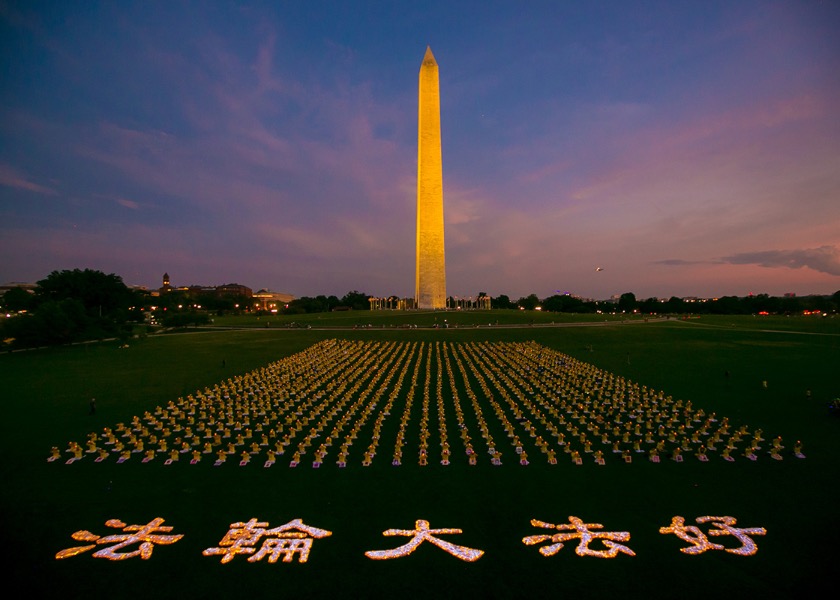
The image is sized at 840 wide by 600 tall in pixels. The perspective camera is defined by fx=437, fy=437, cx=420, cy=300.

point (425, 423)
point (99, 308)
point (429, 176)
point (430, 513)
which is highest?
point (429, 176)

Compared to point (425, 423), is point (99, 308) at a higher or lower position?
higher

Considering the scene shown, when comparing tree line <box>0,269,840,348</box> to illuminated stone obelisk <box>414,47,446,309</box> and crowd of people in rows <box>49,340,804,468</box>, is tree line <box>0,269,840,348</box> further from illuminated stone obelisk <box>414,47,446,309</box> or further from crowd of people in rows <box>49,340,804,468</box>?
illuminated stone obelisk <box>414,47,446,309</box>

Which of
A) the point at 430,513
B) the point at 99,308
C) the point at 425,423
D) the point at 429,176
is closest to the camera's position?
the point at 430,513

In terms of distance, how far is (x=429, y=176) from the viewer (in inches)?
2785

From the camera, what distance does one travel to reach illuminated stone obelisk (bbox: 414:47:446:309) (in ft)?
231

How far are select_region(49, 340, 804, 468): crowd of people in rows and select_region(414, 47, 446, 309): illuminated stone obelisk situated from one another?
46.9 metres

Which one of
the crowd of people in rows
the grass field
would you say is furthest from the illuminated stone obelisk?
the grass field

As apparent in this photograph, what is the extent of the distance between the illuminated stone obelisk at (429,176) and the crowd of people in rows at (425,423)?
1848 inches

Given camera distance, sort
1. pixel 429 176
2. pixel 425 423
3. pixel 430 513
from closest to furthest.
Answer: pixel 430 513 < pixel 425 423 < pixel 429 176

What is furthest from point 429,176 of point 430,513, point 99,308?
point 430,513

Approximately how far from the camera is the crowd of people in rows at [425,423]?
13.7 m

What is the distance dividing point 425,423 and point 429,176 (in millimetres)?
59484

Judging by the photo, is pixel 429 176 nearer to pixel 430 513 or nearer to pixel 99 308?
pixel 99 308

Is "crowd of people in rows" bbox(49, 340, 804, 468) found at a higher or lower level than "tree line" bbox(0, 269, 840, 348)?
lower
